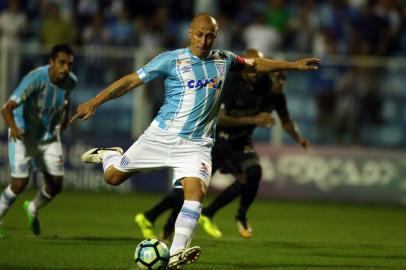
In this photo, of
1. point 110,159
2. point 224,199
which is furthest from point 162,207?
point 110,159

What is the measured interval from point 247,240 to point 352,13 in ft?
29.6

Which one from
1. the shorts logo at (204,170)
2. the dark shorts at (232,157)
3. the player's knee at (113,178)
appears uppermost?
the shorts logo at (204,170)

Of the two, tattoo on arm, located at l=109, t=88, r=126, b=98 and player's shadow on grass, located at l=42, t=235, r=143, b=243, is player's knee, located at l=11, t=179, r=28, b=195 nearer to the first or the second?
player's shadow on grass, located at l=42, t=235, r=143, b=243

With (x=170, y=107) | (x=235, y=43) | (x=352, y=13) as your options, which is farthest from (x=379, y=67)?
(x=170, y=107)

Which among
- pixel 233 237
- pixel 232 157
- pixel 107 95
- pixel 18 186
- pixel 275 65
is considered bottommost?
pixel 233 237

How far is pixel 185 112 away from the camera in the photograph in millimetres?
9234

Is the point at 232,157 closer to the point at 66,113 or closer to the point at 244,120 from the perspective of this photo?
the point at 244,120

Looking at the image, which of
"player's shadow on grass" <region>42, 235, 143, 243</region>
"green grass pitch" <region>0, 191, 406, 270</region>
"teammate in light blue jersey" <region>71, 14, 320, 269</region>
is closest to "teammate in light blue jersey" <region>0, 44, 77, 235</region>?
"player's shadow on grass" <region>42, 235, 143, 243</region>

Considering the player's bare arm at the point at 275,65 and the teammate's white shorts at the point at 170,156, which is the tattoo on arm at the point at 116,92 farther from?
the player's bare arm at the point at 275,65

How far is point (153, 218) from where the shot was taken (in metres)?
12.2

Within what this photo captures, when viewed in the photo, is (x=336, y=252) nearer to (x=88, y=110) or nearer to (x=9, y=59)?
(x=88, y=110)

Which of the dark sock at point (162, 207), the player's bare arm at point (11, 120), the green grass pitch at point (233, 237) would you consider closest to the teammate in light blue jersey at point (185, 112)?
the green grass pitch at point (233, 237)

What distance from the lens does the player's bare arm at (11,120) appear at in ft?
37.5

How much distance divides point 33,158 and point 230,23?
9524 mm
